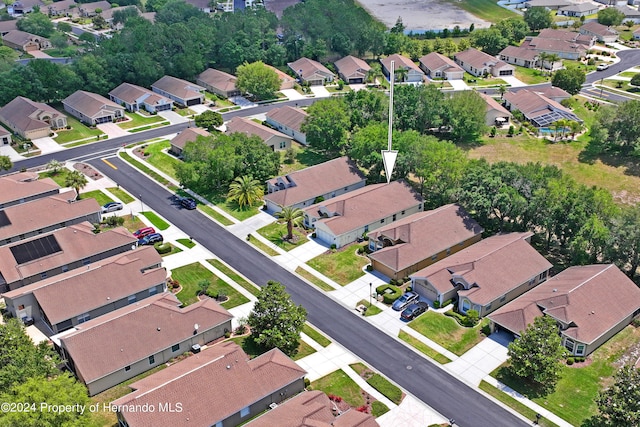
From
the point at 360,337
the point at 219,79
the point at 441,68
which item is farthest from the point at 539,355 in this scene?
the point at 219,79

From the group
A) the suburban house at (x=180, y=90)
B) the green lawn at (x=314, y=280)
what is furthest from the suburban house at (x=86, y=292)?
the suburban house at (x=180, y=90)

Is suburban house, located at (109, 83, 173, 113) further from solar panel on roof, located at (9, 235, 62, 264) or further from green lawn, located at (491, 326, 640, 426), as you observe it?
green lawn, located at (491, 326, 640, 426)

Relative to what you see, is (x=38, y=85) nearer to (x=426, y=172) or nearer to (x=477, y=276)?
(x=426, y=172)

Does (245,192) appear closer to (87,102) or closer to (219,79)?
(87,102)

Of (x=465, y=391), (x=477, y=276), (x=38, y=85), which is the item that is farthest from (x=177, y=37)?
(x=465, y=391)

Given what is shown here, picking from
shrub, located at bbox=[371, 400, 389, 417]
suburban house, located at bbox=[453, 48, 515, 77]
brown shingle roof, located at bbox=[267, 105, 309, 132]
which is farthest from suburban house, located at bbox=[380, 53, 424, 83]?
shrub, located at bbox=[371, 400, 389, 417]

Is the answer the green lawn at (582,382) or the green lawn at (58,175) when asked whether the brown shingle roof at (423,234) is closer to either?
the green lawn at (582,382)
